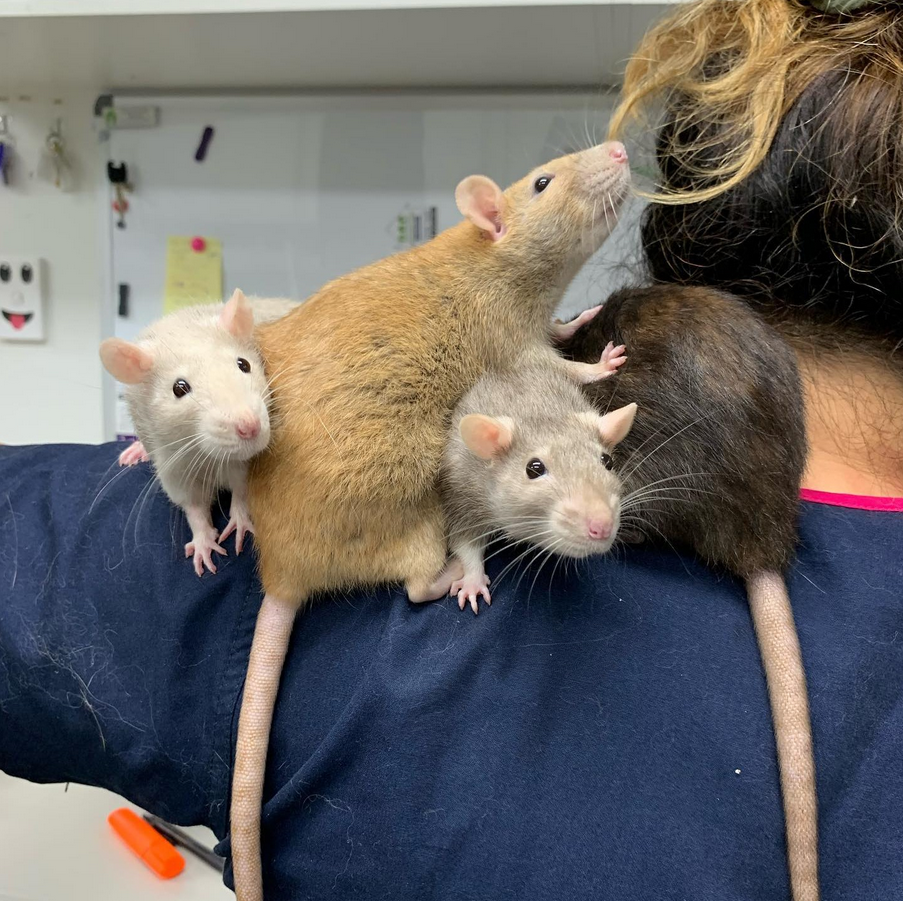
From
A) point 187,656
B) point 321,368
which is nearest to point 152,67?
point 321,368

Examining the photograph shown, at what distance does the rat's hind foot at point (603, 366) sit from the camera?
2.66ft

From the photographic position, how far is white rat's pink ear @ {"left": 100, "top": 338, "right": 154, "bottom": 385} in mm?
759

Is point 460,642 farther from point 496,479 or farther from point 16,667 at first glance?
point 16,667

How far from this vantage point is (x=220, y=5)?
1.54m

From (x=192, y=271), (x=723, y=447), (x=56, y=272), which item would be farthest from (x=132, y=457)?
(x=56, y=272)

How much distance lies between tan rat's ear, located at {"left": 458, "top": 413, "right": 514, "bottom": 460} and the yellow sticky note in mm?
1898

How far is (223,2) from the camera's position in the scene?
1.53 meters

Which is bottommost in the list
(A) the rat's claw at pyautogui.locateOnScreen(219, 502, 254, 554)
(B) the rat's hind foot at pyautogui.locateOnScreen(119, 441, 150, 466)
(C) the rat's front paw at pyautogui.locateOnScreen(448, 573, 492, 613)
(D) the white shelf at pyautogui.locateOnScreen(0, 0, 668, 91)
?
(C) the rat's front paw at pyautogui.locateOnScreen(448, 573, 492, 613)

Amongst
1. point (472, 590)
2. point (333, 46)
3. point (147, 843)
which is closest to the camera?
point (472, 590)

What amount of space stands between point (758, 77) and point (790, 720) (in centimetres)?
70

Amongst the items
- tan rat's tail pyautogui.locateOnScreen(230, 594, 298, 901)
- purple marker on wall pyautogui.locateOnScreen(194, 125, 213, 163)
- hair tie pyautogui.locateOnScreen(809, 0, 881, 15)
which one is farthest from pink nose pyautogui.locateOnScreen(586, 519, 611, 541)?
purple marker on wall pyautogui.locateOnScreen(194, 125, 213, 163)

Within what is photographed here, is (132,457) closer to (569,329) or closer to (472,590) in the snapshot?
(472,590)

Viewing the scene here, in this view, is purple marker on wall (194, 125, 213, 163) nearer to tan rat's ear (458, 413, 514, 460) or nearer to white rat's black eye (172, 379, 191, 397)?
white rat's black eye (172, 379, 191, 397)

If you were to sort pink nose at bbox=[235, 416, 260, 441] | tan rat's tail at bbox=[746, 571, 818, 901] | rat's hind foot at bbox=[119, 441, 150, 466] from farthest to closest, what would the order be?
rat's hind foot at bbox=[119, 441, 150, 466]
pink nose at bbox=[235, 416, 260, 441]
tan rat's tail at bbox=[746, 571, 818, 901]
